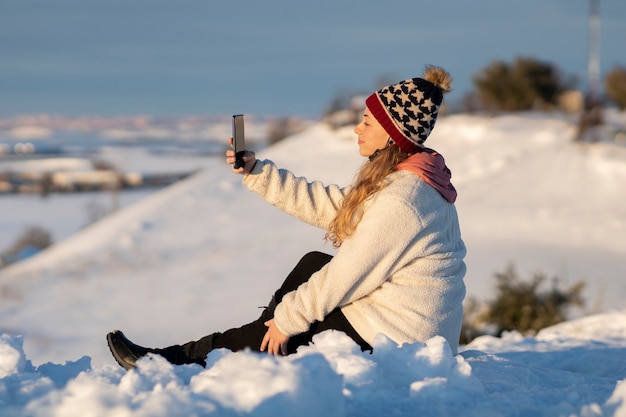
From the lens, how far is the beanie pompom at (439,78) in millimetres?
3308

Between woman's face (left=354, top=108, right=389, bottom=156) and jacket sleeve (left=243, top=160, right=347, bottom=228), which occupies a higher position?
woman's face (left=354, top=108, right=389, bottom=156)

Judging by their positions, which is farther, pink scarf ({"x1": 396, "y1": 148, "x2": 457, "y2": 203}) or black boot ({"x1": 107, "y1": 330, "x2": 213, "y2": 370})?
black boot ({"x1": 107, "y1": 330, "x2": 213, "y2": 370})

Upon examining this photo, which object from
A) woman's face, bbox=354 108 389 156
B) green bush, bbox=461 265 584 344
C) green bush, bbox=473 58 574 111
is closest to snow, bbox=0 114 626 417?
green bush, bbox=461 265 584 344

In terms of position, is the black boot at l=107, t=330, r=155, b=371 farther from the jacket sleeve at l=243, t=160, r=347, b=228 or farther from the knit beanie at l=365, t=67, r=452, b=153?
the knit beanie at l=365, t=67, r=452, b=153

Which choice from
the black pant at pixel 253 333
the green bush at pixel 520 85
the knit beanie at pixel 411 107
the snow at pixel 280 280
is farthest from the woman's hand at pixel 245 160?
the green bush at pixel 520 85

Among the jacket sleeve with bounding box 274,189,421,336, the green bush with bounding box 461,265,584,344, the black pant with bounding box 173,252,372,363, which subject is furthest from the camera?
the green bush with bounding box 461,265,584,344

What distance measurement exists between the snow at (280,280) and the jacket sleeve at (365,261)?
265 mm

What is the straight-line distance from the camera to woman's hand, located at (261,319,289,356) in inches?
125

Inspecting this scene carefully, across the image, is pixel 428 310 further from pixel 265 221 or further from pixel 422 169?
pixel 265 221

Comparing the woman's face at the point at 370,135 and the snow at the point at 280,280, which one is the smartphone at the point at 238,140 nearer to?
the woman's face at the point at 370,135

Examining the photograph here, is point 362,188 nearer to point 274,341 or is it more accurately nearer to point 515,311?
point 274,341

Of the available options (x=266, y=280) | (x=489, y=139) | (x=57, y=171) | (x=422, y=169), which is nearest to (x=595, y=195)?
(x=489, y=139)

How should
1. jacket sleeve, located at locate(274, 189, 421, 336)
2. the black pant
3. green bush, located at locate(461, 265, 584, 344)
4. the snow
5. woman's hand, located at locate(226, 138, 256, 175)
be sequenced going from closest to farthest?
the snow
jacket sleeve, located at locate(274, 189, 421, 336)
the black pant
woman's hand, located at locate(226, 138, 256, 175)
green bush, located at locate(461, 265, 584, 344)

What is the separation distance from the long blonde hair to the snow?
0.49 m
